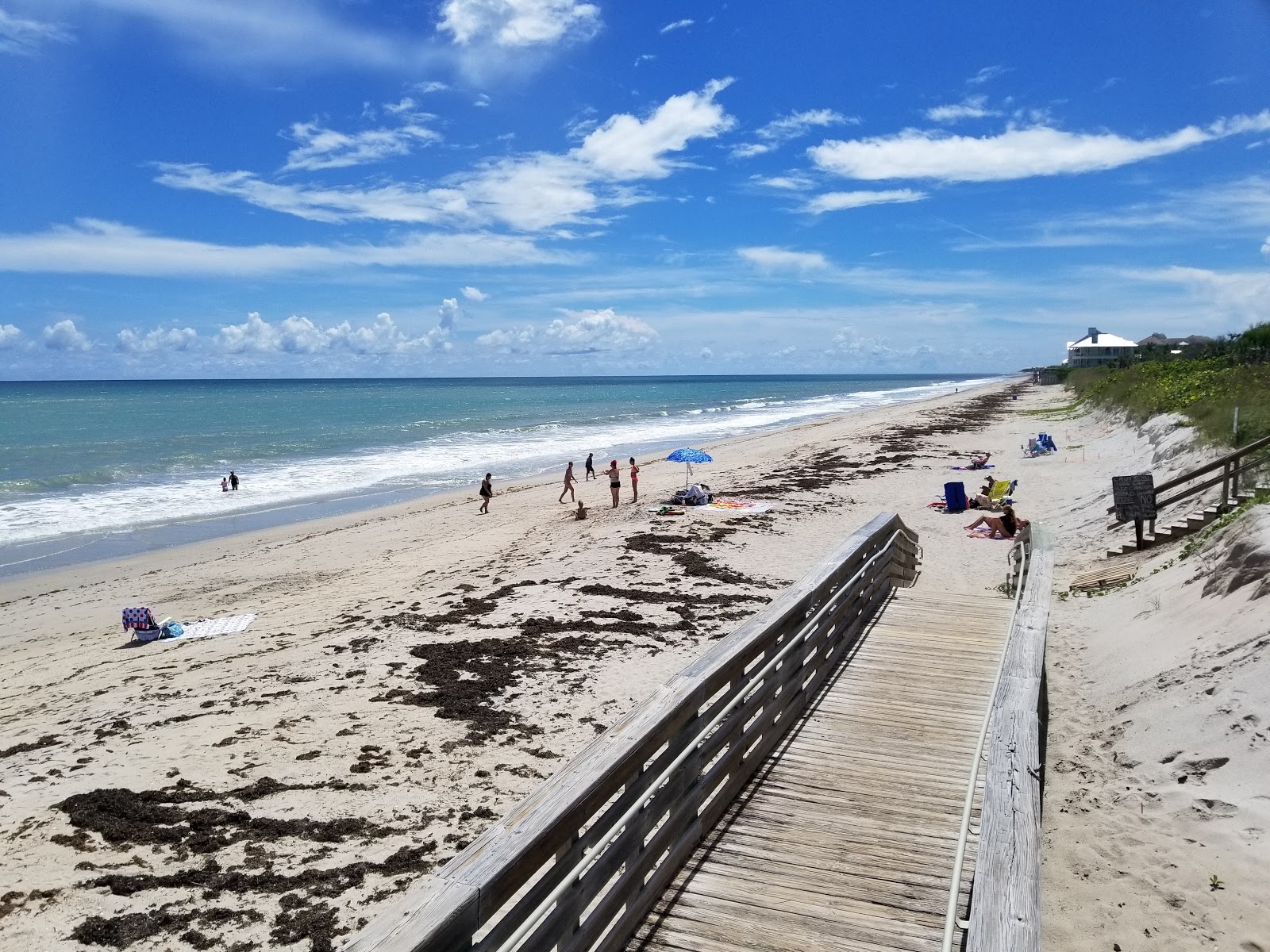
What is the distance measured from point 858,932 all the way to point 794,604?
8.04 feet

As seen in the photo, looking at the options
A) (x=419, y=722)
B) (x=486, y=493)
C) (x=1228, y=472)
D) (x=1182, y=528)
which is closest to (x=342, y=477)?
(x=486, y=493)

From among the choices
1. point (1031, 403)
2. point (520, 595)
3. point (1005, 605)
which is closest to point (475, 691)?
point (520, 595)

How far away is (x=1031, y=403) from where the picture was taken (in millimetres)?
65812

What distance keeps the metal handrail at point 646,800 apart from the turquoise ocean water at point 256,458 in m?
19.2

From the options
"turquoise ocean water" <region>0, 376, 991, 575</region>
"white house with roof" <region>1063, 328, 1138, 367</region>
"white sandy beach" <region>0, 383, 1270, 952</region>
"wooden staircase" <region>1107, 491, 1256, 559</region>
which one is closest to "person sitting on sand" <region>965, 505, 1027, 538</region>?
"white sandy beach" <region>0, 383, 1270, 952</region>

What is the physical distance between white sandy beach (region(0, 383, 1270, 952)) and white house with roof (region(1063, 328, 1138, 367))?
10005cm

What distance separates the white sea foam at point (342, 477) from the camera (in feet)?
80.5

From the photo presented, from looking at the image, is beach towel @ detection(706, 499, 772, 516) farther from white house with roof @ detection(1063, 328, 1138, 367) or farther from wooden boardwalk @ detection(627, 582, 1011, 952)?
white house with roof @ detection(1063, 328, 1138, 367)

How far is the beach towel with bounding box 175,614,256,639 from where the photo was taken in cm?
1208

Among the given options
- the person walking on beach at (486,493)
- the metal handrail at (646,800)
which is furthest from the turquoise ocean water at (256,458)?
the metal handrail at (646,800)

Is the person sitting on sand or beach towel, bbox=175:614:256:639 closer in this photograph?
beach towel, bbox=175:614:256:639

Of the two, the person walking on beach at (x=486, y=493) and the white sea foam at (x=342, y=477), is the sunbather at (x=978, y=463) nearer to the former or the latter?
the person walking on beach at (x=486, y=493)

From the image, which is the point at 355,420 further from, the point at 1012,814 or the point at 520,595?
the point at 1012,814

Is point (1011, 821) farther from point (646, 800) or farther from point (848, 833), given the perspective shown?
point (646, 800)
